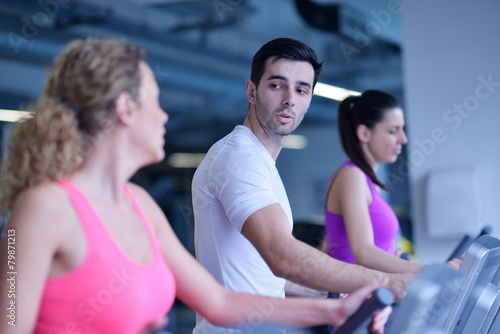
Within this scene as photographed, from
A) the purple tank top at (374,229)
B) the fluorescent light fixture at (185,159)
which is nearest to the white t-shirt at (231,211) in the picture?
the purple tank top at (374,229)

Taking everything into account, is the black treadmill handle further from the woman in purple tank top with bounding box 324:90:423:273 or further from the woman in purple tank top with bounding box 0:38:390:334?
the woman in purple tank top with bounding box 324:90:423:273

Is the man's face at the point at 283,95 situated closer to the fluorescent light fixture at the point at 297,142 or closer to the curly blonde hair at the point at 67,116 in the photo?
the curly blonde hair at the point at 67,116

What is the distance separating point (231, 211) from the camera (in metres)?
1.77

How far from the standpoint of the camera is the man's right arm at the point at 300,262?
163 cm

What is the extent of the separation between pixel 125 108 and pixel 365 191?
1.56 meters

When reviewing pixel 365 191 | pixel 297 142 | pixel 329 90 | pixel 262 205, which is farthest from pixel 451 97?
pixel 297 142

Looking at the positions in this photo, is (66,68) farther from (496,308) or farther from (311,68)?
(496,308)

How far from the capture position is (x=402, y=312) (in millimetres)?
1153

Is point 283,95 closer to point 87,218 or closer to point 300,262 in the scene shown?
A: point 300,262

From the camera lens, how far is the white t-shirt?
1.78m

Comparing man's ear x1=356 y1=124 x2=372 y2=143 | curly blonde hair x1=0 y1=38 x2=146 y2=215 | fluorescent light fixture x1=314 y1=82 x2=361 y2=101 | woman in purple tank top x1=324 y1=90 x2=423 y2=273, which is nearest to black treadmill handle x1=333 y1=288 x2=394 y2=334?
curly blonde hair x1=0 y1=38 x2=146 y2=215

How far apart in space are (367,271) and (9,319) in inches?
33.6

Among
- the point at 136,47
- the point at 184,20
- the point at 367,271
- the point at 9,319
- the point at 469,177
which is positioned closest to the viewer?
the point at 9,319

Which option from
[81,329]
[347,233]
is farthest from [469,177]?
[81,329]
